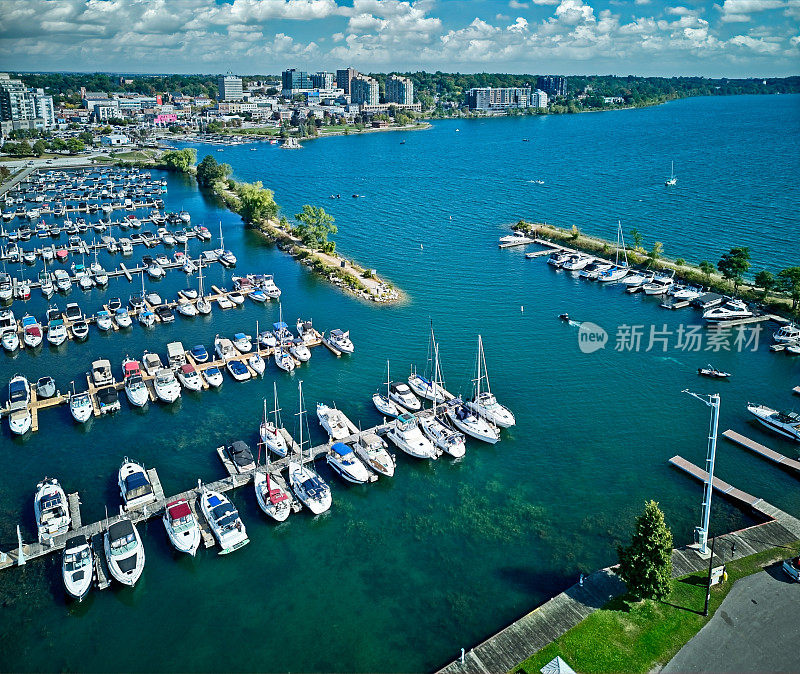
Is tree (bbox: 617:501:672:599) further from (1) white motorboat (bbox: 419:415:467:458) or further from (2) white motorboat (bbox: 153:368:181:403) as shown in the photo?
(2) white motorboat (bbox: 153:368:181:403)

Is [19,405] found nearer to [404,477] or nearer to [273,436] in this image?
[273,436]

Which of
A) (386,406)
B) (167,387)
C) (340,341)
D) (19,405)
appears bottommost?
(19,405)

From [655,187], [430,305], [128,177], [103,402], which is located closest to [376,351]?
[430,305]

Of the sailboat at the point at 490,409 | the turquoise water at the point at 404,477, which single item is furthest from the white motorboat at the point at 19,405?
the sailboat at the point at 490,409

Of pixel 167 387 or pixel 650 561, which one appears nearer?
pixel 650 561

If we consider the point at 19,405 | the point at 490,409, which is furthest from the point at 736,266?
the point at 19,405

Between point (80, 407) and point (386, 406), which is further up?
point (386, 406)

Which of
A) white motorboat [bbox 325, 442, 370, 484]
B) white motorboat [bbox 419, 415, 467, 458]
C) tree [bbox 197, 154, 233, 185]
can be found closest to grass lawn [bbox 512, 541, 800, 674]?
white motorboat [bbox 419, 415, 467, 458]

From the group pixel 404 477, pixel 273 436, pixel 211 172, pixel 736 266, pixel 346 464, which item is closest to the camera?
pixel 346 464
